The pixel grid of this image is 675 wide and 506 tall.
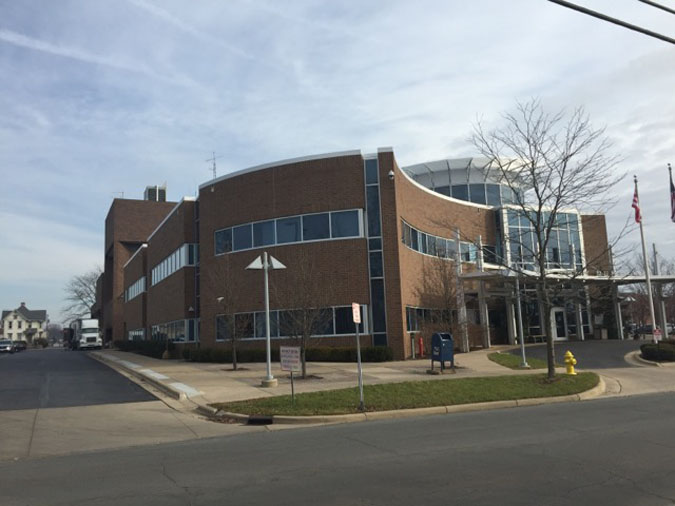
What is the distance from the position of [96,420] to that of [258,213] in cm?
1603

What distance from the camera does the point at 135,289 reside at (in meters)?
54.0

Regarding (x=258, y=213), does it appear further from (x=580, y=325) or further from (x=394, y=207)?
(x=580, y=325)

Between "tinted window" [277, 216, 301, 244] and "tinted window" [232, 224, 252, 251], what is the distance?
6.10 feet

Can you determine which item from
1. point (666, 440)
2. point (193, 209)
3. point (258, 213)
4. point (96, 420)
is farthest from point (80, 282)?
point (666, 440)

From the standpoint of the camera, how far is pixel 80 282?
106000 millimetres

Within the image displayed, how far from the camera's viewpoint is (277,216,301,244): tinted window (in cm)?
2669

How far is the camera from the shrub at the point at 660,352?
23719 millimetres

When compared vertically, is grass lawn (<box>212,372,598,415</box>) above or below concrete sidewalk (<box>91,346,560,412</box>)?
below

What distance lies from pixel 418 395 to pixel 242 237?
16072mm

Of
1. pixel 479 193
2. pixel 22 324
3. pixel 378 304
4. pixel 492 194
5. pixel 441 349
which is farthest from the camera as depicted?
pixel 22 324

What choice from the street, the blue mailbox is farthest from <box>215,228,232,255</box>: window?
the blue mailbox

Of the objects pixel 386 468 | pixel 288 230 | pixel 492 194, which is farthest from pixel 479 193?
pixel 386 468

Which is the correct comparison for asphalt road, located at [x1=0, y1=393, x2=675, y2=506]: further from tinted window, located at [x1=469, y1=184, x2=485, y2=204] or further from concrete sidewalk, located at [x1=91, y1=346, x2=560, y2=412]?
tinted window, located at [x1=469, y1=184, x2=485, y2=204]

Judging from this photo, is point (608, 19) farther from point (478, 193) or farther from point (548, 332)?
point (478, 193)
